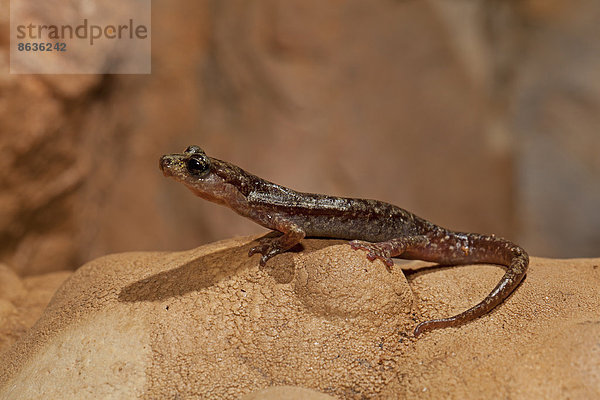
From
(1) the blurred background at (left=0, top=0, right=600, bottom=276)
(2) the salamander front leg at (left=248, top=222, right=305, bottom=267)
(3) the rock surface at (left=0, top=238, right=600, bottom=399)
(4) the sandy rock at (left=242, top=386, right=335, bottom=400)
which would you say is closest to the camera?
(4) the sandy rock at (left=242, top=386, right=335, bottom=400)

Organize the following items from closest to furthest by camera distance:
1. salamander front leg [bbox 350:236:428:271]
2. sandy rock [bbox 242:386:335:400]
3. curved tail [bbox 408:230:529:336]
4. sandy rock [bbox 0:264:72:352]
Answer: sandy rock [bbox 242:386:335:400] < salamander front leg [bbox 350:236:428:271] < curved tail [bbox 408:230:529:336] < sandy rock [bbox 0:264:72:352]

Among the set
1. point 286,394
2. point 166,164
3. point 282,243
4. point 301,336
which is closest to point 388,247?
point 282,243

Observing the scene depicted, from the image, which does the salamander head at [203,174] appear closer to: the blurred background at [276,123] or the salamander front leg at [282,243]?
the salamander front leg at [282,243]

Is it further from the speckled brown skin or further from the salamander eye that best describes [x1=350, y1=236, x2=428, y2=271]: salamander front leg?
the salamander eye

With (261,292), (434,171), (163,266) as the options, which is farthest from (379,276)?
(434,171)

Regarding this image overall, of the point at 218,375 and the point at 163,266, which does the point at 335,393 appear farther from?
the point at 163,266

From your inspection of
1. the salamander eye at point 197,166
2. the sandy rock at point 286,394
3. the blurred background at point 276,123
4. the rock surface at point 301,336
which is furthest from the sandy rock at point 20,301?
the sandy rock at point 286,394

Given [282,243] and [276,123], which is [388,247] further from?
[276,123]

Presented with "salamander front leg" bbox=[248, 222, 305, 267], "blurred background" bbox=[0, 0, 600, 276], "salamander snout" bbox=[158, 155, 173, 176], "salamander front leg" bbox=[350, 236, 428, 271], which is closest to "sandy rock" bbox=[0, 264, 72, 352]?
"blurred background" bbox=[0, 0, 600, 276]
